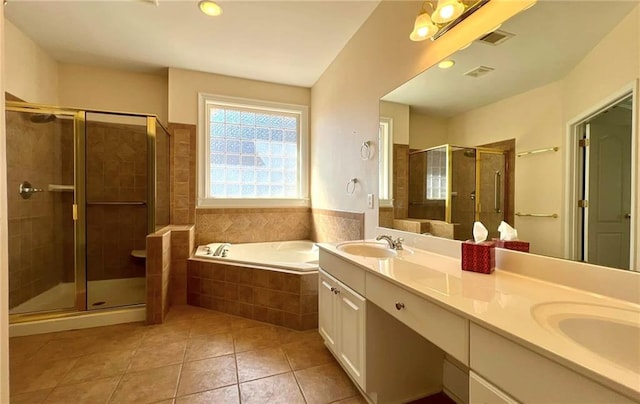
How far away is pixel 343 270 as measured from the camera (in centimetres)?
158

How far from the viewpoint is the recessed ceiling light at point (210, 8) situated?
2.07 m

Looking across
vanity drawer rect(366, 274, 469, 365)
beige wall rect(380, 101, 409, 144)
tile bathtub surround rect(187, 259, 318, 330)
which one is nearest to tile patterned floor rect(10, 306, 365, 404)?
tile bathtub surround rect(187, 259, 318, 330)

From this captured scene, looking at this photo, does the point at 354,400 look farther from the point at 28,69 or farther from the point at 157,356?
the point at 28,69

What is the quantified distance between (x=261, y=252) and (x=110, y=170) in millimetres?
1892

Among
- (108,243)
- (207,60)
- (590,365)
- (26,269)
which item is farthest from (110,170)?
(590,365)

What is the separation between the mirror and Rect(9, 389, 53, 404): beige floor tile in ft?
7.94

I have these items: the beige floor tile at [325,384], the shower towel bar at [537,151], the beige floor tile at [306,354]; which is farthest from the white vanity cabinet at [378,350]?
the shower towel bar at [537,151]

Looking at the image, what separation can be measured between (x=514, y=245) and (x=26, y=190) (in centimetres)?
374

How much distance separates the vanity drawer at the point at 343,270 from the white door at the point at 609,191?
899mm

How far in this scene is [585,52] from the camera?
0.99 meters

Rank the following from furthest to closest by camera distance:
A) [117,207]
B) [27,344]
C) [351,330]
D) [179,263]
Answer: [117,207] < [179,263] < [27,344] < [351,330]

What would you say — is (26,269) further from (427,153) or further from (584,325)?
(584,325)

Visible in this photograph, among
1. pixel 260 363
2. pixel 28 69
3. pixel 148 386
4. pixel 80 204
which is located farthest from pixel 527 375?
pixel 28 69

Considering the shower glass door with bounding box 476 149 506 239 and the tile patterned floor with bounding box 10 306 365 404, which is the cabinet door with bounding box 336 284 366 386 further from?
the shower glass door with bounding box 476 149 506 239
